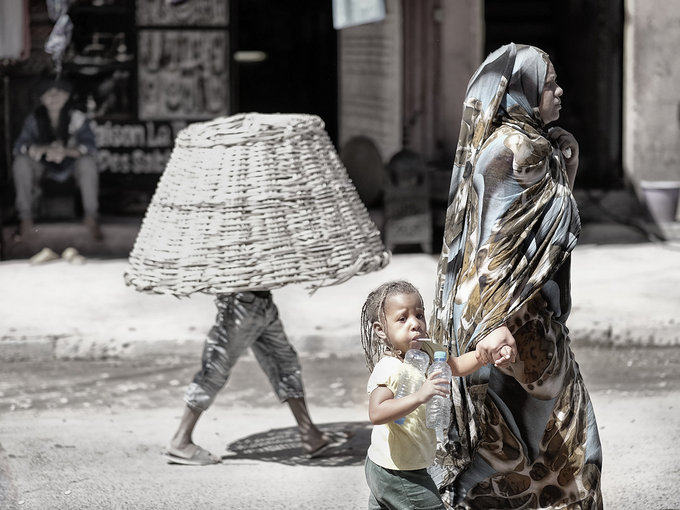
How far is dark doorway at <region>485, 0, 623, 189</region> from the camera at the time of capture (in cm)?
1533

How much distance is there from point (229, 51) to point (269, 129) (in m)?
7.65

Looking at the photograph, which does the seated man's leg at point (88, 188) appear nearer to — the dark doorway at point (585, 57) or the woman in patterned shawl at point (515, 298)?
the dark doorway at point (585, 57)

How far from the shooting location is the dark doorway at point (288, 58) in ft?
56.5

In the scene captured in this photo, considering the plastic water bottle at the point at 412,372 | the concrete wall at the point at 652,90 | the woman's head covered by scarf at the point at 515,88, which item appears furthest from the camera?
the concrete wall at the point at 652,90

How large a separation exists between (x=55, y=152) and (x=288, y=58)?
5.52 meters

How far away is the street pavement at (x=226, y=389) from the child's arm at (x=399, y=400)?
179cm

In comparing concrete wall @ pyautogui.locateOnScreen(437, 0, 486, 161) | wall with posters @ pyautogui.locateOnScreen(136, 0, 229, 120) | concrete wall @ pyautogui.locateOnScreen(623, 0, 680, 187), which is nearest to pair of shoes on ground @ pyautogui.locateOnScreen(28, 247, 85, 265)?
wall with posters @ pyautogui.locateOnScreen(136, 0, 229, 120)

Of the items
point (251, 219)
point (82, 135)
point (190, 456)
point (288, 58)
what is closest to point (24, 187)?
point (82, 135)

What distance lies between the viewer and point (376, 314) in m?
4.88

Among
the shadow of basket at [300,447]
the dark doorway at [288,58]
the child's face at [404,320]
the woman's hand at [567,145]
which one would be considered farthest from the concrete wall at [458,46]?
the child's face at [404,320]

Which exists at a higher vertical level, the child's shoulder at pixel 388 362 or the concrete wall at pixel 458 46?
the concrete wall at pixel 458 46

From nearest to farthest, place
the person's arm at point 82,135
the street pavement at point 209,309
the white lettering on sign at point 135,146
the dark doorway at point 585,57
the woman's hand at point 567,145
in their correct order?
1. the woman's hand at point 567,145
2. the street pavement at point 209,309
3. the person's arm at point 82,135
4. the white lettering on sign at point 135,146
5. the dark doorway at point 585,57

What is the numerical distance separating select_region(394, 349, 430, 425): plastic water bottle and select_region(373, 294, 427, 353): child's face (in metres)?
0.03

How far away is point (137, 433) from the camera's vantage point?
25.7 ft
